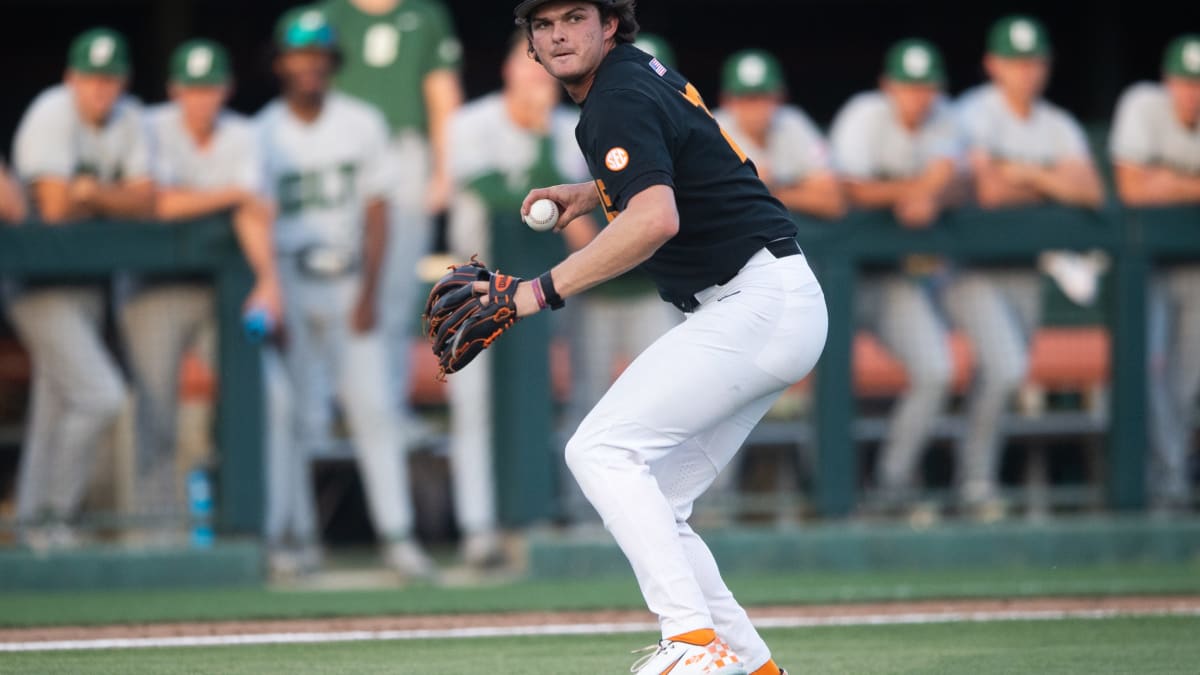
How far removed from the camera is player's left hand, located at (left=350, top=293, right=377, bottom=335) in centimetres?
782

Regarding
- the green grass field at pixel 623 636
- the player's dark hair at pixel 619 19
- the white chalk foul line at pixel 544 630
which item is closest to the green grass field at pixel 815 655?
the green grass field at pixel 623 636

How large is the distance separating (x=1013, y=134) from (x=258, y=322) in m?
3.56

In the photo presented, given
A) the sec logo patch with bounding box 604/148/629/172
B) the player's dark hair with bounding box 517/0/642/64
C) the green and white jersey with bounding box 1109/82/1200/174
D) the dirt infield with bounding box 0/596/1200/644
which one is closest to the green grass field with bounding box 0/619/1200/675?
the dirt infield with bounding box 0/596/1200/644

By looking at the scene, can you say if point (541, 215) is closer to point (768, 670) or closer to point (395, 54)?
point (768, 670)

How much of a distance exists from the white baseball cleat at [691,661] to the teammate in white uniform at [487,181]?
A: 3.94 metres

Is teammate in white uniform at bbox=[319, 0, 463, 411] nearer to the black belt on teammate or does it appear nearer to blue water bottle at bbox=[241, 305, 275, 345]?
blue water bottle at bbox=[241, 305, 275, 345]

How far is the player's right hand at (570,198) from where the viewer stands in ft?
14.4

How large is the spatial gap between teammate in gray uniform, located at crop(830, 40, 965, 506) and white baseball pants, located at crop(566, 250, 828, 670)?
3.92m

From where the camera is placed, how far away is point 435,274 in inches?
349

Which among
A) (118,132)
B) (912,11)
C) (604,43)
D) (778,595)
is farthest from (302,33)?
(912,11)

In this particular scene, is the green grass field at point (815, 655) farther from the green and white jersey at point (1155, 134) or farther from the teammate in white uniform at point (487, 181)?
the green and white jersey at point (1155, 134)

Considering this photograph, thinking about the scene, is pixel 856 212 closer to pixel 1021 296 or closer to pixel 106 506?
pixel 1021 296

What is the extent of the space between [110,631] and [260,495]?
158cm

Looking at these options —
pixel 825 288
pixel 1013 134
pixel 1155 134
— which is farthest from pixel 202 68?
pixel 1155 134
